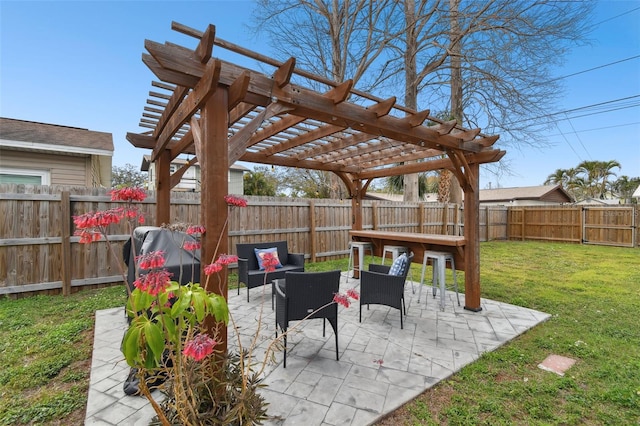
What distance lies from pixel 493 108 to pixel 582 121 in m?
7.42

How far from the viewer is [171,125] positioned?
312 cm

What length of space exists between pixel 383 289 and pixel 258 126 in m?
2.34

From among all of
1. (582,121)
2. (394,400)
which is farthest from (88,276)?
(582,121)

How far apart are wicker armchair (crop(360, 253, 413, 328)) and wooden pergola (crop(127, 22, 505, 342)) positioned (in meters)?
1.34

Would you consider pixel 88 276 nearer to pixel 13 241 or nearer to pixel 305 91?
pixel 13 241

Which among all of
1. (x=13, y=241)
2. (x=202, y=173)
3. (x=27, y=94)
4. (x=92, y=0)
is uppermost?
(x=92, y=0)

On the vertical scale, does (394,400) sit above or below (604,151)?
below

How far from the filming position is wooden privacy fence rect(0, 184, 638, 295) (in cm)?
443

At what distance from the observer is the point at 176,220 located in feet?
17.3

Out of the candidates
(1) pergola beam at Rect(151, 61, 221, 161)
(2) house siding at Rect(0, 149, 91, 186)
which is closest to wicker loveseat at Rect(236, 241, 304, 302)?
(1) pergola beam at Rect(151, 61, 221, 161)

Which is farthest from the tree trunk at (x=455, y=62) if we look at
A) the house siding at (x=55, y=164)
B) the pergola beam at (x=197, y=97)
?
the house siding at (x=55, y=164)

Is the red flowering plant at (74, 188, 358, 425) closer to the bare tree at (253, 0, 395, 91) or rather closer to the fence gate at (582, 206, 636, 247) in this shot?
the bare tree at (253, 0, 395, 91)

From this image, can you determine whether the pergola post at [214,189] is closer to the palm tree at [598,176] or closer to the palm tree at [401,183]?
the palm tree at [401,183]

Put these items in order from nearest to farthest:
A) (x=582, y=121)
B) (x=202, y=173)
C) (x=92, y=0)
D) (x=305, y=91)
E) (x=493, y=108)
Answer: (x=202, y=173)
(x=305, y=91)
(x=92, y=0)
(x=493, y=108)
(x=582, y=121)
